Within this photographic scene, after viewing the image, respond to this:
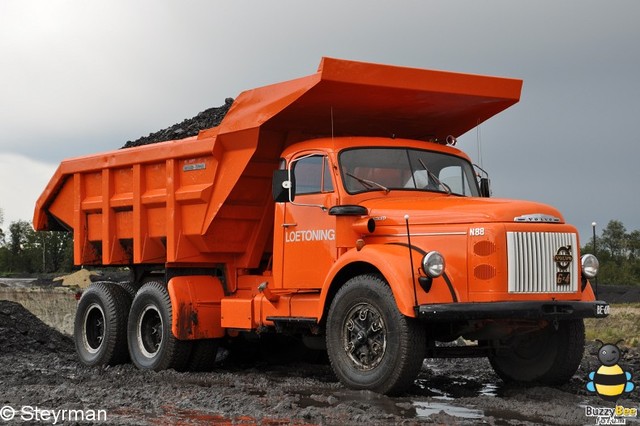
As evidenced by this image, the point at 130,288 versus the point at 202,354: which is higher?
the point at 130,288

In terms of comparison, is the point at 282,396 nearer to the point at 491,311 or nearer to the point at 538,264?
the point at 491,311

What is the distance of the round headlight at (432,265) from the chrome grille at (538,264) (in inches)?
25.9

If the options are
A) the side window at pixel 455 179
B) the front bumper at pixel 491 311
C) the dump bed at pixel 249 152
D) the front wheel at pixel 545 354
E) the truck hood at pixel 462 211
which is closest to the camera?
the front bumper at pixel 491 311

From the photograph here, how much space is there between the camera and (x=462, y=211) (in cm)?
927

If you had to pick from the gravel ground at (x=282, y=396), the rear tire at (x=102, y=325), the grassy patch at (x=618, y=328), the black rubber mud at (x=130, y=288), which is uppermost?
the black rubber mud at (x=130, y=288)

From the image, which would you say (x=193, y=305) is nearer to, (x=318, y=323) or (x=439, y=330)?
(x=318, y=323)

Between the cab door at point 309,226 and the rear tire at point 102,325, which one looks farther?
the rear tire at point 102,325

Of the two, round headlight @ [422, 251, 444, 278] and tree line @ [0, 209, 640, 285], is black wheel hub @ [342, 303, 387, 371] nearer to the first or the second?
round headlight @ [422, 251, 444, 278]

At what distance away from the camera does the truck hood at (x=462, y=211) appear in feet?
30.0

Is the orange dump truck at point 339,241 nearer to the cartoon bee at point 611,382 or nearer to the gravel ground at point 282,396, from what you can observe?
the gravel ground at point 282,396

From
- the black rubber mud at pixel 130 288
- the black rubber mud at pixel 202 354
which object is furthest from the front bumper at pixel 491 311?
the black rubber mud at pixel 130 288

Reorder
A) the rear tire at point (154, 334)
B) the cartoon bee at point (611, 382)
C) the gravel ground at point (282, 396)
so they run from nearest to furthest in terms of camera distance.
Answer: the gravel ground at point (282, 396), the cartoon bee at point (611, 382), the rear tire at point (154, 334)

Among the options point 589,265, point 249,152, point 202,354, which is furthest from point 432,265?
point 202,354

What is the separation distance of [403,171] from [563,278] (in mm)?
2248
